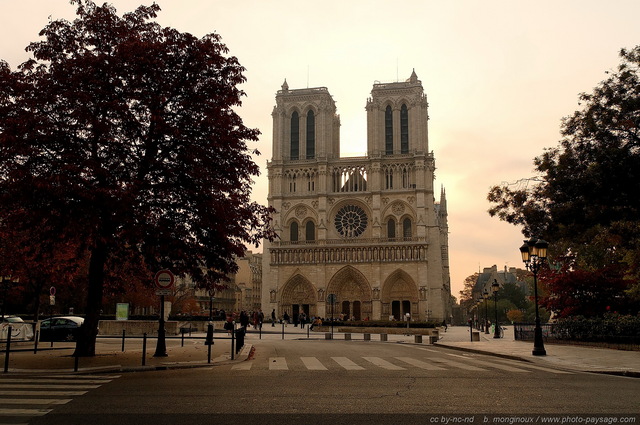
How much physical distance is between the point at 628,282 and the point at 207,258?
18.6 metres

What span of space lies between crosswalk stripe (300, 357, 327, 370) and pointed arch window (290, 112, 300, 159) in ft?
203

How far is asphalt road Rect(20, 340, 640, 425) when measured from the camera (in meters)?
7.21

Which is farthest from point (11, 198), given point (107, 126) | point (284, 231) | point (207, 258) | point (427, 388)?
point (284, 231)

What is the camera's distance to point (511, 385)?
9953 mm

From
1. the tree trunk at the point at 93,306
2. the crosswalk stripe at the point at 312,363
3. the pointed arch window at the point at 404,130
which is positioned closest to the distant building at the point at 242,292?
the pointed arch window at the point at 404,130

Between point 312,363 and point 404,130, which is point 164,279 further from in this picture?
point 404,130

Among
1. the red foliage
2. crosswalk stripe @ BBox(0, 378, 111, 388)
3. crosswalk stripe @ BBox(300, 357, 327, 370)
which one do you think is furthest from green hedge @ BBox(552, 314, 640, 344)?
crosswalk stripe @ BBox(0, 378, 111, 388)

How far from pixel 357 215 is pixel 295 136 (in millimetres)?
13506

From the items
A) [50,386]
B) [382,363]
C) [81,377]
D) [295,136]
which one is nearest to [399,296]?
[295,136]

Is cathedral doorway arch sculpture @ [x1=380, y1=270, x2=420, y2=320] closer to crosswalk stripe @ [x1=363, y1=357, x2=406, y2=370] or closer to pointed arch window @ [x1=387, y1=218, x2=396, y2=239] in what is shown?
pointed arch window @ [x1=387, y1=218, x2=396, y2=239]

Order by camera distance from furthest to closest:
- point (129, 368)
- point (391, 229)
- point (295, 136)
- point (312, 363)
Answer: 1. point (295, 136)
2. point (391, 229)
3. point (312, 363)
4. point (129, 368)

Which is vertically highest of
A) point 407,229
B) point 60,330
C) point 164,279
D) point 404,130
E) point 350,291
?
point 404,130

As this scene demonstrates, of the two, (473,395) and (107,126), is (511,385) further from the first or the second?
(107,126)

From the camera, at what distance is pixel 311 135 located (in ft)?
252
